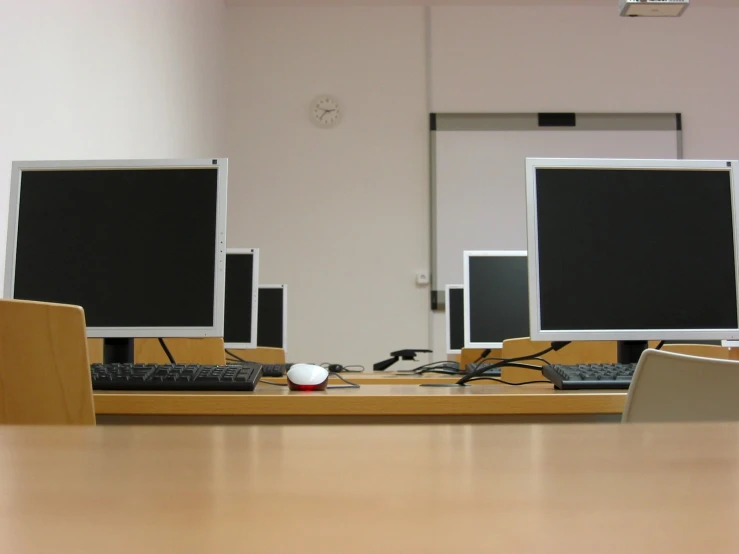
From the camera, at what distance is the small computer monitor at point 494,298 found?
9.31 ft

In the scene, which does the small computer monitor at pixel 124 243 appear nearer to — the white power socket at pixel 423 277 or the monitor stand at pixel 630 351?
the monitor stand at pixel 630 351

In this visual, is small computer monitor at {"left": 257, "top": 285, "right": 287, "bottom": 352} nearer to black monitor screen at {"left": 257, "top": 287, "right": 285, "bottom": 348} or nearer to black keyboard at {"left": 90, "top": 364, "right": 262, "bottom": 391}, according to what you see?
black monitor screen at {"left": 257, "top": 287, "right": 285, "bottom": 348}

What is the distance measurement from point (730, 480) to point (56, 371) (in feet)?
3.01

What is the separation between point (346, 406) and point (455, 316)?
273 centimetres

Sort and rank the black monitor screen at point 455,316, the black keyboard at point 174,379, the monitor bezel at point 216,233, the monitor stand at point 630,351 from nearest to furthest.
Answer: the black keyboard at point 174,379, the monitor bezel at point 216,233, the monitor stand at point 630,351, the black monitor screen at point 455,316

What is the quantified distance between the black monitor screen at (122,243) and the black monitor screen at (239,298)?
1.14 meters

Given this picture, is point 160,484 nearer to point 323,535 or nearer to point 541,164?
point 323,535

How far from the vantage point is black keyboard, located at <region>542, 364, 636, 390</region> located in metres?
1.38

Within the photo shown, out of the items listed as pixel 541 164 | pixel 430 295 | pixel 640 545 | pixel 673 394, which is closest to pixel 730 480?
pixel 640 545

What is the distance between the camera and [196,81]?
458 cm

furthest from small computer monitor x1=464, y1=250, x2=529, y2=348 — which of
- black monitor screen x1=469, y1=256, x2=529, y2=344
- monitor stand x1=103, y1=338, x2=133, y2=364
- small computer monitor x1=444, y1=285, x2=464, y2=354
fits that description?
monitor stand x1=103, y1=338, x2=133, y2=364

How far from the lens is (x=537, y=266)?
1.68 m

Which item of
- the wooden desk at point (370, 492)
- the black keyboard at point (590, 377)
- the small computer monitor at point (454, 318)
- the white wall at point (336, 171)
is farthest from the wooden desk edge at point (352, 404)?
the white wall at point (336, 171)

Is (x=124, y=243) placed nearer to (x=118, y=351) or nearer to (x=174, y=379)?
(x=118, y=351)
